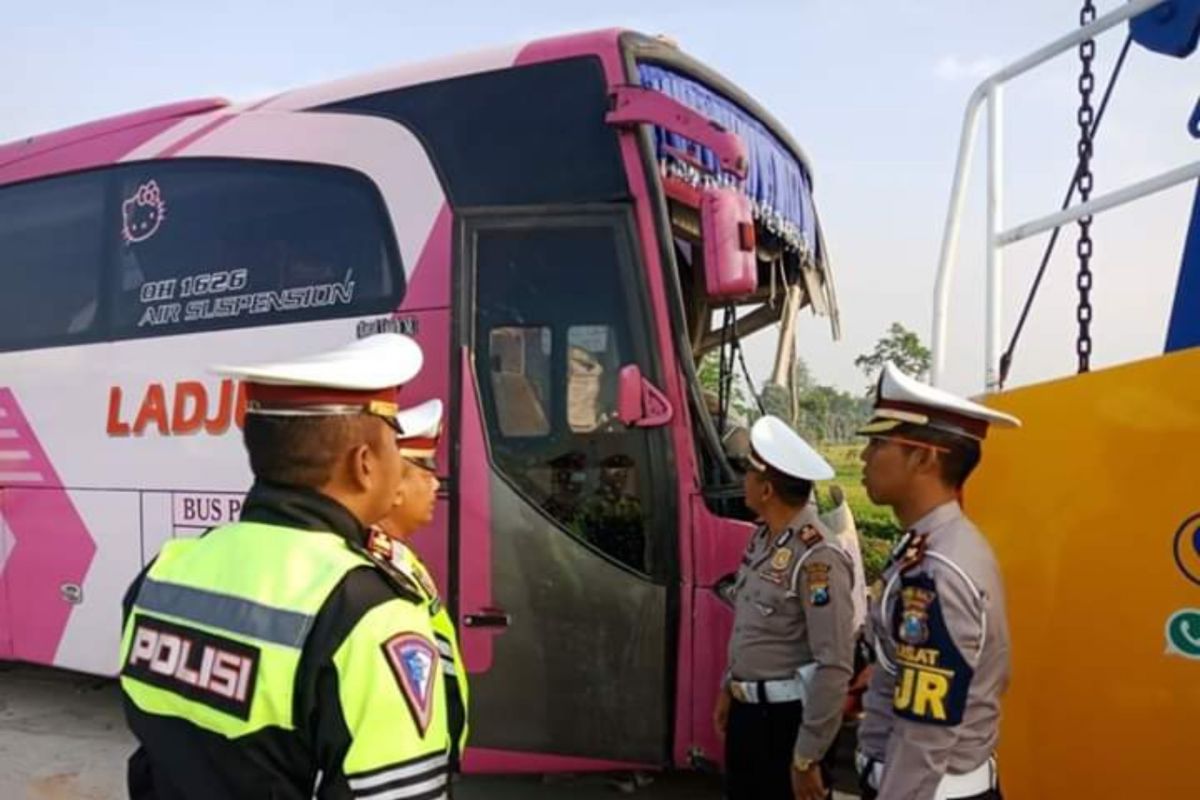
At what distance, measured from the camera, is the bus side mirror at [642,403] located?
3299 mm

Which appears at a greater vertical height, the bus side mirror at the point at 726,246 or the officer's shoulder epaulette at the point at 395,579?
the bus side mirror at the point at 726,246

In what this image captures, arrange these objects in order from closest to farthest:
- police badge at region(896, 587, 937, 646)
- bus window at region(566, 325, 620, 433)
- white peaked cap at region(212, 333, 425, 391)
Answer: white peaked cap at region(212, 333, 425, 391) < police badge at region(896, 587, 937, 646) < bus window at region(566, 325, 620, 433)

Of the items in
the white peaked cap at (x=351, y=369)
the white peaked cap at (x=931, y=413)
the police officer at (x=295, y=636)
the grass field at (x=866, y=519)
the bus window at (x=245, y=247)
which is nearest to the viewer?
the police officer at (x=295, y=636)

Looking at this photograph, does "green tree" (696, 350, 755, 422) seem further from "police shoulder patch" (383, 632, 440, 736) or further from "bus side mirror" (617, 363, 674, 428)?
"police shoulder patch" (383, 632, 440, 736)

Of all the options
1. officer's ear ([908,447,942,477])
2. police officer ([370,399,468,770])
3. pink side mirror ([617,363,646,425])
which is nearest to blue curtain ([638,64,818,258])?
pink side mirror ([617,363,646,425])

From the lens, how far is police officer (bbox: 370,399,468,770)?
1782mm

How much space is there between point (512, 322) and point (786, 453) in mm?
1210

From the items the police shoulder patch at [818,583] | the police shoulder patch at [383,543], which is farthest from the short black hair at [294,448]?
the police shoulder patch at [818,583]

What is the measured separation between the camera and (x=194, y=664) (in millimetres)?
1273

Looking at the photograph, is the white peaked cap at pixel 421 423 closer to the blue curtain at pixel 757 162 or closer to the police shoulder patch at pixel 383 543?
the police shoulder patch at pixel 383 543

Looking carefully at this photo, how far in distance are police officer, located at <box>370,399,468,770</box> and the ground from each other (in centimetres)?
149

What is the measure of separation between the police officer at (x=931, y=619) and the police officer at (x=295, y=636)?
1009 mm

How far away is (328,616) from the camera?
120 centimetres

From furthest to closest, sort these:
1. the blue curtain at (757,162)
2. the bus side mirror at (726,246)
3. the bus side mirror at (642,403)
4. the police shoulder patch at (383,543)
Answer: the blue curtain at (757,162) → the bus side mirror at (642,403) → the bus side mirror at (726,246) → the police shoulder patch at (383,543)
